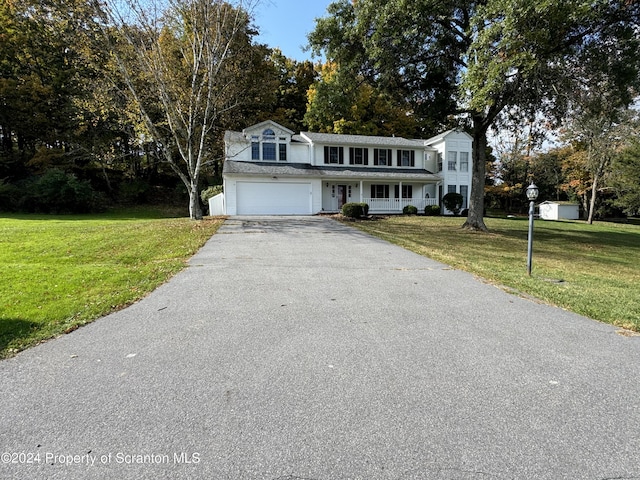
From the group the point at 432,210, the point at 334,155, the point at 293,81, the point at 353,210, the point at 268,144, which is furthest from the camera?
the point at 293,81

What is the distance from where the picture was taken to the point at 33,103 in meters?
27.0

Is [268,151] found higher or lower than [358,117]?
lower

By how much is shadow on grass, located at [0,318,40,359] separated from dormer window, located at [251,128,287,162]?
1975 centimetres

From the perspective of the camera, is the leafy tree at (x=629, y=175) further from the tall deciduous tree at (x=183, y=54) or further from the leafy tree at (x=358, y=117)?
the tall deciduous tree at (x=183, y=54)

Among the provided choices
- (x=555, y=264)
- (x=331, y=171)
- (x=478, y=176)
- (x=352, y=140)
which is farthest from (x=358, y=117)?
(x=555, y=264)

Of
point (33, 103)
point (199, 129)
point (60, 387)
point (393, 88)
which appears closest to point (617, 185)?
point (393, 88)

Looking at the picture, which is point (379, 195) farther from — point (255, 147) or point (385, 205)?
point (255, 147)

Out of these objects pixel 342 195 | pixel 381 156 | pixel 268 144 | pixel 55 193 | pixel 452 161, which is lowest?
pixel 342 195

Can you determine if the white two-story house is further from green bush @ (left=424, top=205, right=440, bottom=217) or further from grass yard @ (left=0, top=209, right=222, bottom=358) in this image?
grass yard @ (left=0, top=209, right=222, bottom=358)

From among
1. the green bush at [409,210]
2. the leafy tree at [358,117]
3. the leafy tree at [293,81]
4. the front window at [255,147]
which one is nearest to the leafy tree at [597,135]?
the green bush at [409,210]

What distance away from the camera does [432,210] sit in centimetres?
2416

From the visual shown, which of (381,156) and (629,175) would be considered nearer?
(381,156)

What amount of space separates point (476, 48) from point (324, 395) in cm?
1178

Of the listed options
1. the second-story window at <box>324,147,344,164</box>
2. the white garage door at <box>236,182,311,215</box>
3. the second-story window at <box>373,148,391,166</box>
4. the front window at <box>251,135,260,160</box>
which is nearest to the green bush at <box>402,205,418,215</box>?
the second-story window at <box>373,148,391,166</box>
